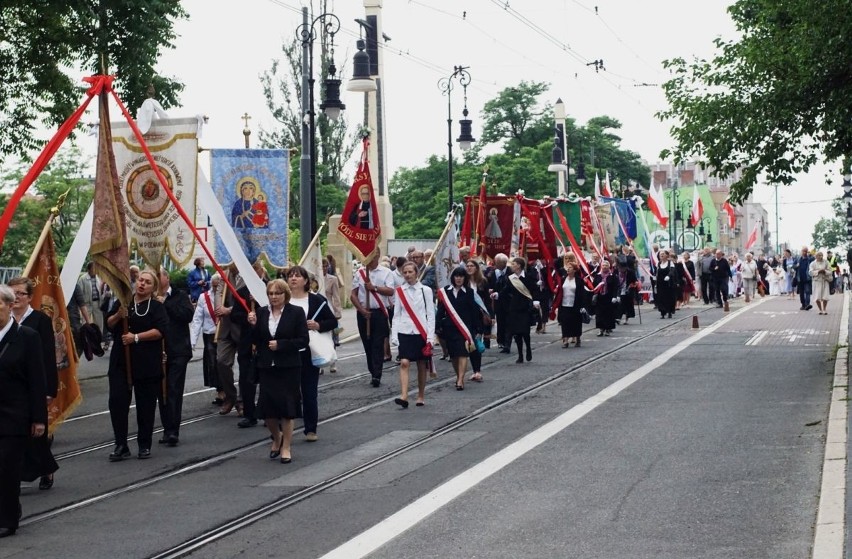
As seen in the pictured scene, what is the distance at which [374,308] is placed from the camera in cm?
1731

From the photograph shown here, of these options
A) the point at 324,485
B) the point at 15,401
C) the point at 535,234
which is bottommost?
the point at 324,485

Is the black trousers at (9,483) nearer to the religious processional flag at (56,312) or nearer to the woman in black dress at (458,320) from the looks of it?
the religious processional flag at (56,312)

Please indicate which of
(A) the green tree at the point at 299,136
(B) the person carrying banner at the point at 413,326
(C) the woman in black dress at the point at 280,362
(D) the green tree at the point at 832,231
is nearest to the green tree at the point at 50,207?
(A) the green tree at the point at 299,136

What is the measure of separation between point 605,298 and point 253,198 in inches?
447

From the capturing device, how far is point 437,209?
74.9m

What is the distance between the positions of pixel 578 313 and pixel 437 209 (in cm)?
5194

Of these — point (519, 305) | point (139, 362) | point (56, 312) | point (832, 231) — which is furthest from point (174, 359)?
point (832, 231)

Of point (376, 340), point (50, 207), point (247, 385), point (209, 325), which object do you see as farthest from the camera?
point (50, 207)

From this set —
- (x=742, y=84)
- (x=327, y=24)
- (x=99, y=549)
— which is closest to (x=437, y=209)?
(x=327, y=24)

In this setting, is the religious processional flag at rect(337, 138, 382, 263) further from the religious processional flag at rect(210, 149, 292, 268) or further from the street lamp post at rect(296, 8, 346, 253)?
the street lamp post at rect(296, 8, 346, 253)

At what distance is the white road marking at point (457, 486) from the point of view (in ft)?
25.1

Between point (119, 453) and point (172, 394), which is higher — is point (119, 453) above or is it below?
below

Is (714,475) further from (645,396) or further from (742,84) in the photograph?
(742,84)

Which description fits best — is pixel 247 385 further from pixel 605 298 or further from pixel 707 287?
pixel 707 287
